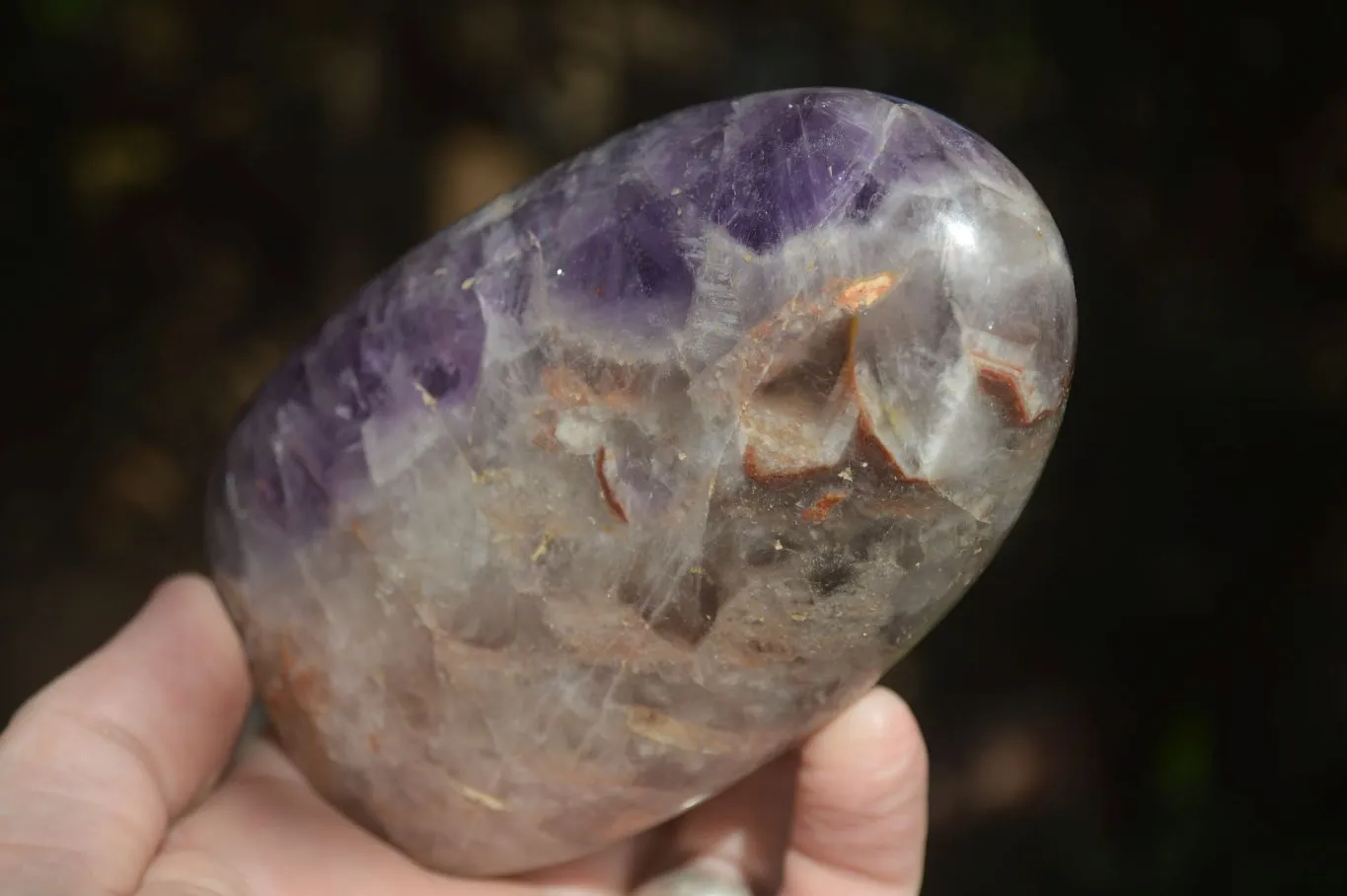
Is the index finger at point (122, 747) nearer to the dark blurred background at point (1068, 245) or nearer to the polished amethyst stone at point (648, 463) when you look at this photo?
the polished amethyst stone at point (648, 463)

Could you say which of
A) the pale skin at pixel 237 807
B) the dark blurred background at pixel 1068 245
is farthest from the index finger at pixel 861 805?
the dark blurred background at pixel 1068 245

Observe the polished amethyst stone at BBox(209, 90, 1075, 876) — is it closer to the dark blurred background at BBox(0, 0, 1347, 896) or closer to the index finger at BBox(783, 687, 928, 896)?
the index finger at BBox(783, 687, 928, 896)

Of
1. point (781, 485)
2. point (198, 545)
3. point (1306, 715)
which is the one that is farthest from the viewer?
point (198, 545)

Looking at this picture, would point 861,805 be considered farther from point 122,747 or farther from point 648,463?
point 122,747

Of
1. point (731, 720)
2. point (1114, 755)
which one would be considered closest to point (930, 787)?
point (1114, 755)

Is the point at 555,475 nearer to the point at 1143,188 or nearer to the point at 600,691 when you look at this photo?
the point at 600,691

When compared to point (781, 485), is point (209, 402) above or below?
below
